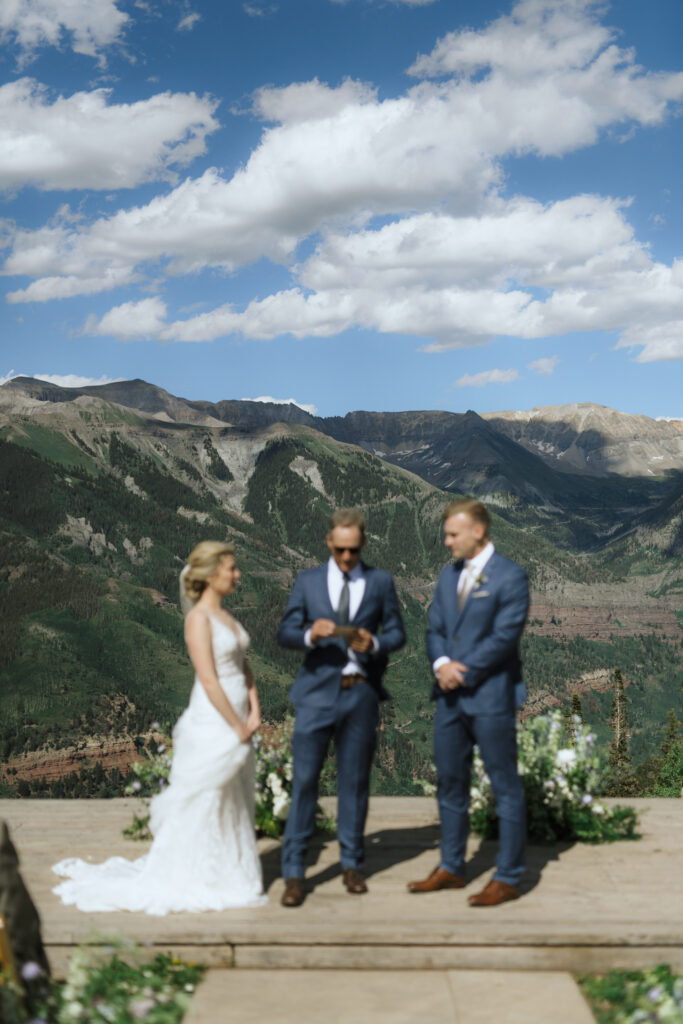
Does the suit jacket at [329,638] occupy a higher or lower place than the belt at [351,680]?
higher

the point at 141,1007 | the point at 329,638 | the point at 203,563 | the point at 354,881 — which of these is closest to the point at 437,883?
the point at 354,881

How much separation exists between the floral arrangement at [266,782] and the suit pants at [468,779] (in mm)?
1597

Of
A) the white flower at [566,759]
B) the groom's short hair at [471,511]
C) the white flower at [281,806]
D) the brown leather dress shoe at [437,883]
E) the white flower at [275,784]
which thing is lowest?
the brown leather dress shoe at [437,883]

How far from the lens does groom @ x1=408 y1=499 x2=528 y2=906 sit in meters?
7.09

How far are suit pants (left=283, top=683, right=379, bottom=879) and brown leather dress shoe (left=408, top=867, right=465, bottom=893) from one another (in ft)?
2.35

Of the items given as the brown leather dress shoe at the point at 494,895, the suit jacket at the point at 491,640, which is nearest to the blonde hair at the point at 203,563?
the suit jacket at the point at 491,640

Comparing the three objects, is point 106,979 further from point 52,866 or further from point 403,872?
point 403,872

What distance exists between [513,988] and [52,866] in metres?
4.29

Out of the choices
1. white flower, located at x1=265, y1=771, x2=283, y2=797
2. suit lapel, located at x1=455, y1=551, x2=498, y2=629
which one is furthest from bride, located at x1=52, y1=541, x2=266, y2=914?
suit lapel, located at x1=455, y1=551, x2=498, y2=629

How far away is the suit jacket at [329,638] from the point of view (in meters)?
7.19

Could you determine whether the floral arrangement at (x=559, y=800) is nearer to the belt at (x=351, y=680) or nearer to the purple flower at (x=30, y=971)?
the belt at (x=351, y=680)

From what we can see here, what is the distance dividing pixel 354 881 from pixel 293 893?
0.56m

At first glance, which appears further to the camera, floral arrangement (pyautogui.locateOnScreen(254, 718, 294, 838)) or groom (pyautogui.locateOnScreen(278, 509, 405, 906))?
floral arrangement (pyautogui.locateOnScreen(254, 718, 294, 838))

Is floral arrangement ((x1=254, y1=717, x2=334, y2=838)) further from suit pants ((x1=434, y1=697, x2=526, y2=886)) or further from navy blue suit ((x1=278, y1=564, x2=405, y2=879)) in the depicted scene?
suit pants ((x1=434, y1=697, x2=526, y2=886))
